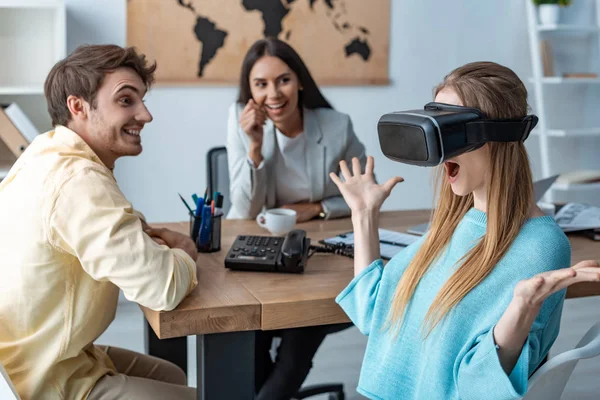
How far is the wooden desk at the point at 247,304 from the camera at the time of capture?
1527mm

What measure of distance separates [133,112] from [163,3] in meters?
2.11

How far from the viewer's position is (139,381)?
5.55 ft

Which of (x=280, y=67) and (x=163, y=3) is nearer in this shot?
(x=280, y=67)

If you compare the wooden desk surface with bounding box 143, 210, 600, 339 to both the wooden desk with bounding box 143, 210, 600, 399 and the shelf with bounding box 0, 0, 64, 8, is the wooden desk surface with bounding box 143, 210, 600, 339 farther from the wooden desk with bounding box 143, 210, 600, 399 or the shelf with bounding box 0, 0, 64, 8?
the shelf with bounding box 0, 0, 64, 8

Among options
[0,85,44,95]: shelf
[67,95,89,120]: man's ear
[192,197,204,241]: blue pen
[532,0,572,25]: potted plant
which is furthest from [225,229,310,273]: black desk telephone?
[532,0,572,25]: potted plant

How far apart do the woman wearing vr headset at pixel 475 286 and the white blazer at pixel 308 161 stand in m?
1.04

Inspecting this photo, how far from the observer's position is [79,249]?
4.90 ft

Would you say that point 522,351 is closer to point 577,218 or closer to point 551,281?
point 551,281

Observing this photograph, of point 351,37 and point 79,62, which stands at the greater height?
point 351,37

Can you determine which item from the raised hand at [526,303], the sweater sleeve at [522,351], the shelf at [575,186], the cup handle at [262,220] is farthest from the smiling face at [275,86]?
the shelf at [575,186]

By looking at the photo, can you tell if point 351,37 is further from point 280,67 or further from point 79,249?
point 79,249

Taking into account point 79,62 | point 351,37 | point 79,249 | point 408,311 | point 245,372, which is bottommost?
point 245,372

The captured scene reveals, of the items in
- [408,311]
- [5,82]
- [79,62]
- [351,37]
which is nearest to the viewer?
[408,311]

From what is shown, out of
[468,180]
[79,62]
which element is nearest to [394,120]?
[468,180]
